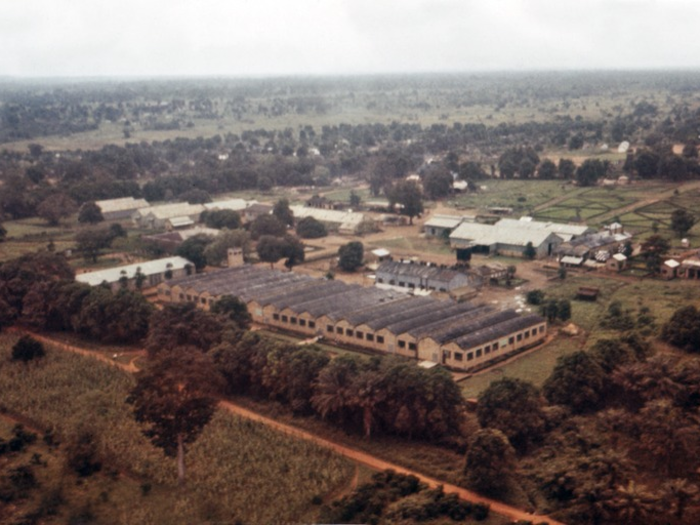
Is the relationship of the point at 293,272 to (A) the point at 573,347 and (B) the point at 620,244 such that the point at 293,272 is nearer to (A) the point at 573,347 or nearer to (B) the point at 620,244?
(A) the point at 573,347

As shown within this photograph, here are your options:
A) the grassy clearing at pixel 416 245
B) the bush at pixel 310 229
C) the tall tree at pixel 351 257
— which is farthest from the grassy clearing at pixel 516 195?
the tall tree at pixel 351 257

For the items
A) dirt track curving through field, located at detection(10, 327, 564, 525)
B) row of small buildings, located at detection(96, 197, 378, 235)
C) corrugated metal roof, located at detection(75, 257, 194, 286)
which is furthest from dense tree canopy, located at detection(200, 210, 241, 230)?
dirt track curving through field, located at detection(10, 327, 564, 525)

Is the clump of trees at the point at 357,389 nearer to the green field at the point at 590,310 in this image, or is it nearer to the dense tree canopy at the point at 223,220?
the green field at the point at 590,310

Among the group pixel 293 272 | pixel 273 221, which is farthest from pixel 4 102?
pixel 293 272

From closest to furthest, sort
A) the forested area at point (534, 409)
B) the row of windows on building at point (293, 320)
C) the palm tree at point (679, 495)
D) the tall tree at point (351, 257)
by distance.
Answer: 1. the palm tree at point (679, 495)
2. the forested area at point (534, 409)
3. the row of windows on building at point (293, 320)
4. the tall tree at point (351, 257)

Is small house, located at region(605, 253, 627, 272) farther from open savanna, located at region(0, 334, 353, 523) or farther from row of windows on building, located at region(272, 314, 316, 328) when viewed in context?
open savanna, located at region(0, 334, 353, 523)
